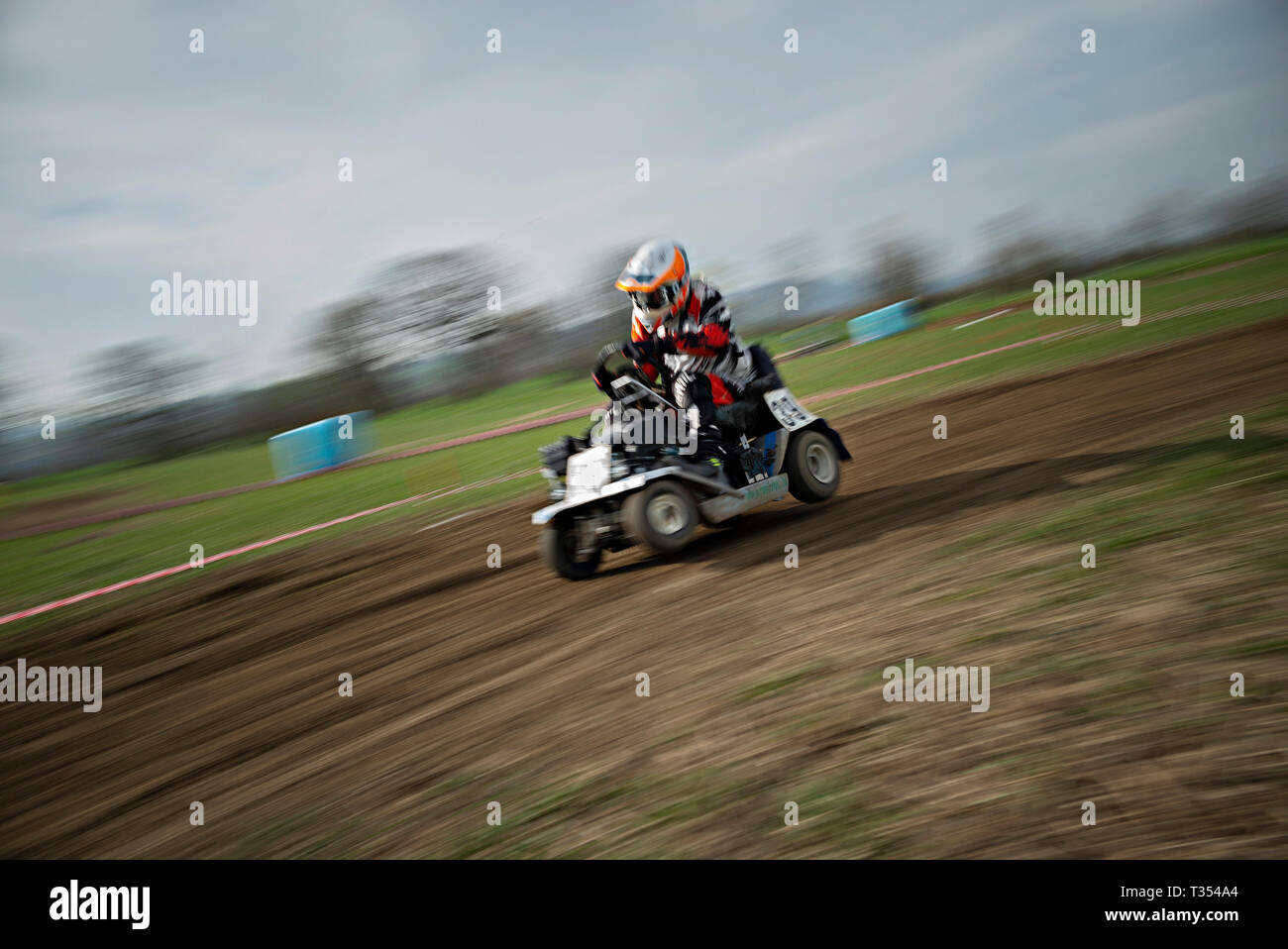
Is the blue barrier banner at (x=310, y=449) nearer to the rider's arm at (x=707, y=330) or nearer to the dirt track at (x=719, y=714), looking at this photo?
the dirt track at (x=719, y=714)

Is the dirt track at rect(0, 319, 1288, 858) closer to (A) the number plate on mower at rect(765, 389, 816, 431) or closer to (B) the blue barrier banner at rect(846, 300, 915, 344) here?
(A) the number plate on mower at rect(765, 389, 816, 431)

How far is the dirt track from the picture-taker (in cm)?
287

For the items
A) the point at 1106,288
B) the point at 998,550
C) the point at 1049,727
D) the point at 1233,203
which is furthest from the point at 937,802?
the point at 1233,203

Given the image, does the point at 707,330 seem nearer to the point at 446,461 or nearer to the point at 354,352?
the point at 446,461

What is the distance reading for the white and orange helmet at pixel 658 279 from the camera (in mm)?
6410

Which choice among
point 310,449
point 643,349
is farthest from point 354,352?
point 643,349

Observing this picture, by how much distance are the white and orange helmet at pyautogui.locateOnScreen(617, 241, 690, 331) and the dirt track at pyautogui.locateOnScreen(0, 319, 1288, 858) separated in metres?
1.79

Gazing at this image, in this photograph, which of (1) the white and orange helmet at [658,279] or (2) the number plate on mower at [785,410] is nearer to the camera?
(1) the white and orange helmet at [658,279]

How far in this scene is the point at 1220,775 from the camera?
2.72 metres

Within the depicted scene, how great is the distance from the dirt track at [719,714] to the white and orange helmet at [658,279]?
1793 millimetres

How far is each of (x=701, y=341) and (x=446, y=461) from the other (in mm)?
12300

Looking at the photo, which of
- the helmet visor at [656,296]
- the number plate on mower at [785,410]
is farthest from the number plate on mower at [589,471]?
the number plate on mower at [785,410]

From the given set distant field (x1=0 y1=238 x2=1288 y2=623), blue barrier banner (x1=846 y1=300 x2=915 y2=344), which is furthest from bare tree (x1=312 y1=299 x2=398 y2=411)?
blue barrier banner (x1=846 y1=300 x2=915 y2=344)

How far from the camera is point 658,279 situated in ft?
21.0
